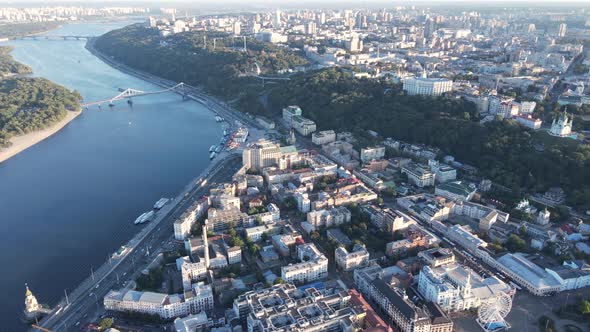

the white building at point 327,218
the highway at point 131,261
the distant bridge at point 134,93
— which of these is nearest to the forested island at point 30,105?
the distant bridge at point 134,93

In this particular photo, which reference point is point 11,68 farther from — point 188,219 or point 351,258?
point 351,258

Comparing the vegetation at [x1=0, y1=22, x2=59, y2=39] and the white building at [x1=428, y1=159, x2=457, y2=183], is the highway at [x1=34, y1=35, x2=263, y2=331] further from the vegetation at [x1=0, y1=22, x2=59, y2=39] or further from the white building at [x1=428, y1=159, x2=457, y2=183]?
the vegetation at [x1=0, y1=22, x2=59, y2=39]

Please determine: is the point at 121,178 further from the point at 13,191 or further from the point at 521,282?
the point at 521,282

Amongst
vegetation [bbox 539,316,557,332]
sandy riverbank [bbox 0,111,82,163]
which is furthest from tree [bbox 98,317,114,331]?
sandy riverbank [bbox 0,111,82,163]

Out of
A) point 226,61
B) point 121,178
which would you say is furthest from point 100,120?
point 226,61

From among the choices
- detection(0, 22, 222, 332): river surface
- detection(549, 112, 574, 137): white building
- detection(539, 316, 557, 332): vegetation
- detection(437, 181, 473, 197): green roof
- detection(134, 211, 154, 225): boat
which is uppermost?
detection(549, 112, 574, 137): white building

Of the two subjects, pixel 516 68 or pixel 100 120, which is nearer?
pixel 100 120
